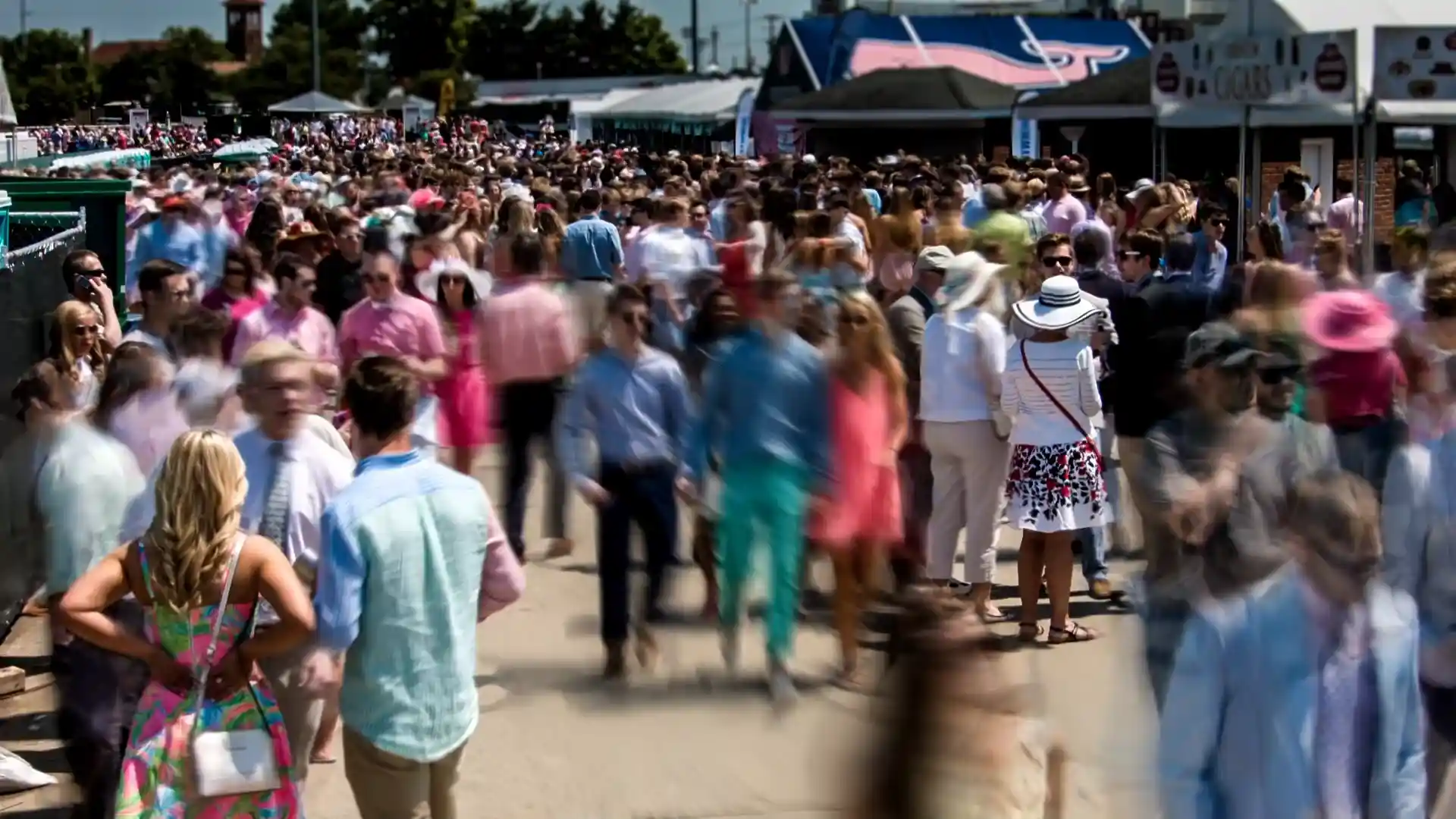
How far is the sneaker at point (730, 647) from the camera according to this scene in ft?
27.0

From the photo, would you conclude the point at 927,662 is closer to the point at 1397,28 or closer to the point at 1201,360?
the point at 1201,360

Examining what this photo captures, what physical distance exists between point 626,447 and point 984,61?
35.2 metres

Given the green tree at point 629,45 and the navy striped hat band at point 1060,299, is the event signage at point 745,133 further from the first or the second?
the green tree at point 629,45

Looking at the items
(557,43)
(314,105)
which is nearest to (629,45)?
(557,43)

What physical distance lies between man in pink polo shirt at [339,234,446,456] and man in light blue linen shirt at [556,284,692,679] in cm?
132

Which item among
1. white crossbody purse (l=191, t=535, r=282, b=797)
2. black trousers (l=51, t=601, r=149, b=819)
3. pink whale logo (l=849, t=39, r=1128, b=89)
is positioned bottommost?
black trousers (l=51, t=601, r=149, b=819)

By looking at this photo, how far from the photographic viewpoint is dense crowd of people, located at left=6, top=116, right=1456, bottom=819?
414cm

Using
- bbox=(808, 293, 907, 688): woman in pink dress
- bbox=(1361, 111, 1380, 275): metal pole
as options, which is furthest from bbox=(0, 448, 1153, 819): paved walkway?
bbox=(1361, 111, 1380, 275): metal pole

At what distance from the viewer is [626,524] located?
823cm

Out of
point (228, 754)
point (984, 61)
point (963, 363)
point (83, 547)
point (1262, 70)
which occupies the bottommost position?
point (228, 754)

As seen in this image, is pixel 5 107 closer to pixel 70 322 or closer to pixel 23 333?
pixel 23 333

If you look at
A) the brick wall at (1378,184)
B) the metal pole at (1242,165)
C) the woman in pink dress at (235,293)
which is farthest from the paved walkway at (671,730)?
the brick wall at (1378,184)

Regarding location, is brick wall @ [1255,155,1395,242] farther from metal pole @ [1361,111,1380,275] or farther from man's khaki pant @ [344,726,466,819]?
man's khaki pant @ [344,726,466,819]

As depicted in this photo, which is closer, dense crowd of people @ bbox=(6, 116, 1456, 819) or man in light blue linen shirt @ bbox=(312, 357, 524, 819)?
dense crowd of people @ bbox=(6, 116, 1456, 819)
